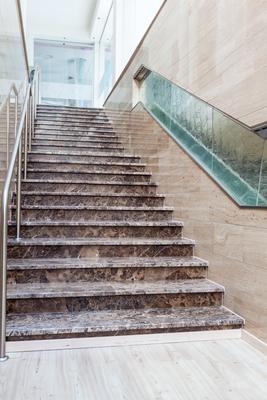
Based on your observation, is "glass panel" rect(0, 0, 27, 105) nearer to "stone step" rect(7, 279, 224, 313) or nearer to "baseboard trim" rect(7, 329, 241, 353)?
"stone step" rect(7, 279, 224, 313)

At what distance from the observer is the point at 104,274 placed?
2.36 meters

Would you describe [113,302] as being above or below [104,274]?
below

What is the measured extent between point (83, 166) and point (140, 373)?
8.41 ft

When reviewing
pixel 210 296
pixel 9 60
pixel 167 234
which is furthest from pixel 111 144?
pixel 210 296

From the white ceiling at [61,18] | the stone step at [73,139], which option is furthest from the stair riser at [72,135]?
the white ceiling at [61,18]

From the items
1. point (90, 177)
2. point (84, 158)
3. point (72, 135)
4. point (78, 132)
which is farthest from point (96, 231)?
point (78, 132)

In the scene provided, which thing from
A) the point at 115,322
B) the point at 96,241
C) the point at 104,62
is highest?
the point at 104,62

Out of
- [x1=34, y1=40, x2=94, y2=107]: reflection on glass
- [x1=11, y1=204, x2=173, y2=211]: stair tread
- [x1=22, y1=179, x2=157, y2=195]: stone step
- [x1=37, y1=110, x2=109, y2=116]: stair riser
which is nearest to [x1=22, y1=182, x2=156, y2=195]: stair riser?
[x1=22, y1=179, x2=157, y2=195]: stone step

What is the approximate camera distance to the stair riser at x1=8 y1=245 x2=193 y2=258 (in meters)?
2.48

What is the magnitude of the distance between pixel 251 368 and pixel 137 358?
1.69 feet

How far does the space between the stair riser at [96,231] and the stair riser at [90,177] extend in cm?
91

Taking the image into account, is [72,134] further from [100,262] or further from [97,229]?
[100,262]

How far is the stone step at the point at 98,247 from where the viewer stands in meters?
2.48

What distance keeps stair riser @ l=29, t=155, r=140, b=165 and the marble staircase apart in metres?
0.02
